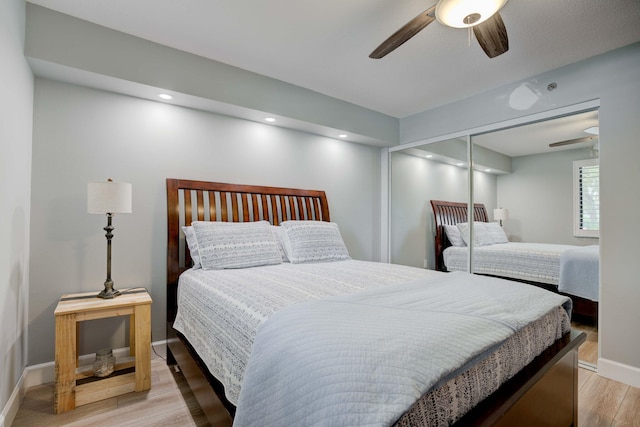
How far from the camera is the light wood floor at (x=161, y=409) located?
177 cm

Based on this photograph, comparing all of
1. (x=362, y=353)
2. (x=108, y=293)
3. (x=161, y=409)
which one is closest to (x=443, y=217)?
(x=362, y=353)

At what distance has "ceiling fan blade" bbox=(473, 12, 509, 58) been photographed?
1.68 m

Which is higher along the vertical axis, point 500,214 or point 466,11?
point 466,11

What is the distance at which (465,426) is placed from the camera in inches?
36.1

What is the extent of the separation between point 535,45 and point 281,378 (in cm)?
291

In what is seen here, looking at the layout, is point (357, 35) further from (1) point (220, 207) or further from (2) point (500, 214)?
(2) point (500, 214)

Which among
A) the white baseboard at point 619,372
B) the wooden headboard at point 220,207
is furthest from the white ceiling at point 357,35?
the white baseboard at point 619,372

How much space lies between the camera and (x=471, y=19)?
67.5 inches

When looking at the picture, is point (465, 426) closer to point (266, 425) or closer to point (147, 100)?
point (266, 425)

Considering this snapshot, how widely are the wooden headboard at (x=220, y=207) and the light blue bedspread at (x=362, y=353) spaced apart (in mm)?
1734

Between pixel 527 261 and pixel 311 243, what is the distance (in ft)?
6.79

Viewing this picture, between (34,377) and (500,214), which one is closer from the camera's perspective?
(34,377)

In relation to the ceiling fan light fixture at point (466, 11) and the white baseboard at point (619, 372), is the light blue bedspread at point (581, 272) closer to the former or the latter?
the white baseboard at point (619, 372)

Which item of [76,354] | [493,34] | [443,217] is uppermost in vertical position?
[493,34]
